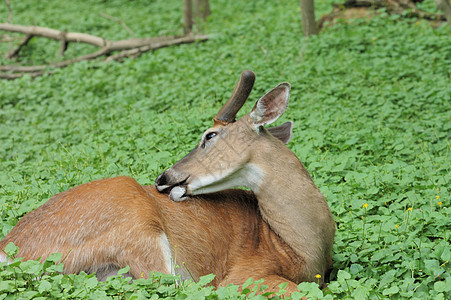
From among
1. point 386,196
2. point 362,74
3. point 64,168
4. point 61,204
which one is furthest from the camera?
point 362,74

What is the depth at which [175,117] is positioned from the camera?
25.5ft

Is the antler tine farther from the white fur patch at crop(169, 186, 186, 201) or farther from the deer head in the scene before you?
the white fur patch at crop(169, 186, 186, 201)

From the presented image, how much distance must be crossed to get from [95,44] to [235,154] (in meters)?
8.57

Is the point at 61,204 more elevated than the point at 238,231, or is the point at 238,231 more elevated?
the point at 61,204

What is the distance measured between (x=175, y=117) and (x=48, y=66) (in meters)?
4.91

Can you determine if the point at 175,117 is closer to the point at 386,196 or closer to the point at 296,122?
the point at 296,122

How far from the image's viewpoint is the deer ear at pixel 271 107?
15.5 feet

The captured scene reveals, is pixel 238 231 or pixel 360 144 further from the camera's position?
pixel 360 144

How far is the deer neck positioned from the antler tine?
47 cm

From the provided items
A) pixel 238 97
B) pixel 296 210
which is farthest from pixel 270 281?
pixel 238 97

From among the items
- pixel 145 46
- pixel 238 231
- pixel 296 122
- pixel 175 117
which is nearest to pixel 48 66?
pixel 145 46

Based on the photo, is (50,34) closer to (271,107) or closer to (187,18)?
(187,18)

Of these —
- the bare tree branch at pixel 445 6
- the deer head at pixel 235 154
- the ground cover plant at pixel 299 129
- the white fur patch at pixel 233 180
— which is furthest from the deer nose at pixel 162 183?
the bare tree branch at pixel 445 6

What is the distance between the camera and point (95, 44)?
489 inches
